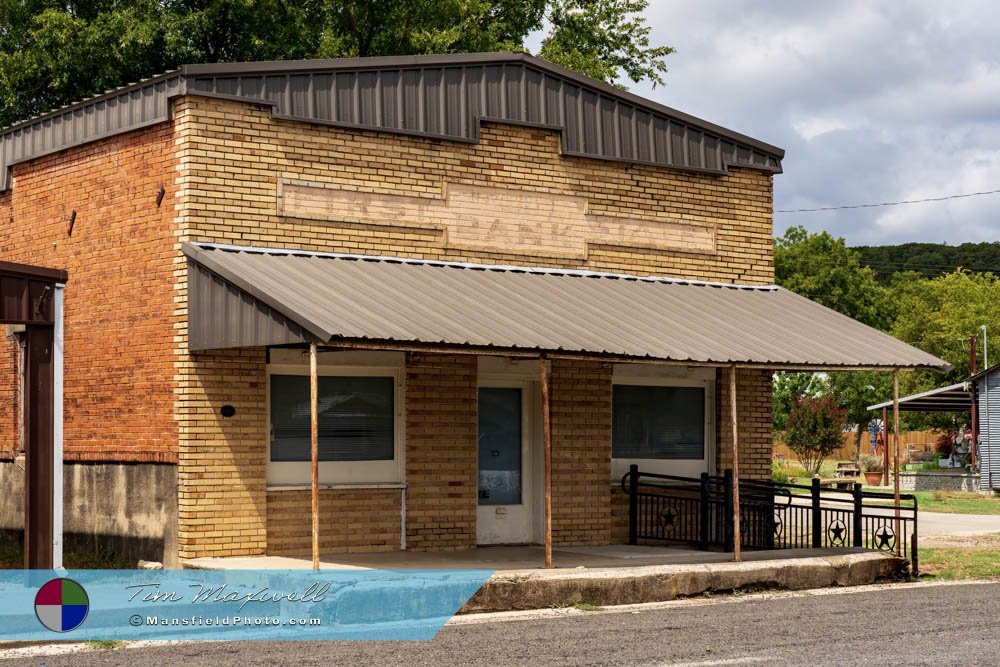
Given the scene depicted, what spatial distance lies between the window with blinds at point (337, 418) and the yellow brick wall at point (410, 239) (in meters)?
0.28

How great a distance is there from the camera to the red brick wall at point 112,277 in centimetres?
1473

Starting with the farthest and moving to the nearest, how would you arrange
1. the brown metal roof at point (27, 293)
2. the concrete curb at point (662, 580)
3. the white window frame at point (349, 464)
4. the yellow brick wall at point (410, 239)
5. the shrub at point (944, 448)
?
the shrub at point (944, 448), the white window frame at point (349, 464), the yellow brick wall at point (410, 239), the concrete curb at point (662, 580), the brown metal roof at point (27, 293)

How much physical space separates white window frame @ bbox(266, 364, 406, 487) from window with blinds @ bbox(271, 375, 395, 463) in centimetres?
5

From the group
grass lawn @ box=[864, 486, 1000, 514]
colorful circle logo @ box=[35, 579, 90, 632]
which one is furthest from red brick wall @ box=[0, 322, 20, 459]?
grass lawn @ box=[864, 486, 1000, 514]

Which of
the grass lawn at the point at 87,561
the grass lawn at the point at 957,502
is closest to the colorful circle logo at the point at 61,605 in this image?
the grass lawn at the point at 87,561

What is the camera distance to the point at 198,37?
93.6 ft

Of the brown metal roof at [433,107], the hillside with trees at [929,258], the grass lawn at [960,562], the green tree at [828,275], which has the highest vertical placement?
the hillside with trees at [929,258]

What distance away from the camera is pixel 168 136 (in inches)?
583

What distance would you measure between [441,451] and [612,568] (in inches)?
115

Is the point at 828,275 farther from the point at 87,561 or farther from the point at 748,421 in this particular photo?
the point at 87,561

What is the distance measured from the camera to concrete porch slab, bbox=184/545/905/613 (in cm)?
1312

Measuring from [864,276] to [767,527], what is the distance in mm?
55651

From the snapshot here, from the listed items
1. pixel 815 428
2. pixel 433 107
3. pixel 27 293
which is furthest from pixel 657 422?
pixel 815 428
